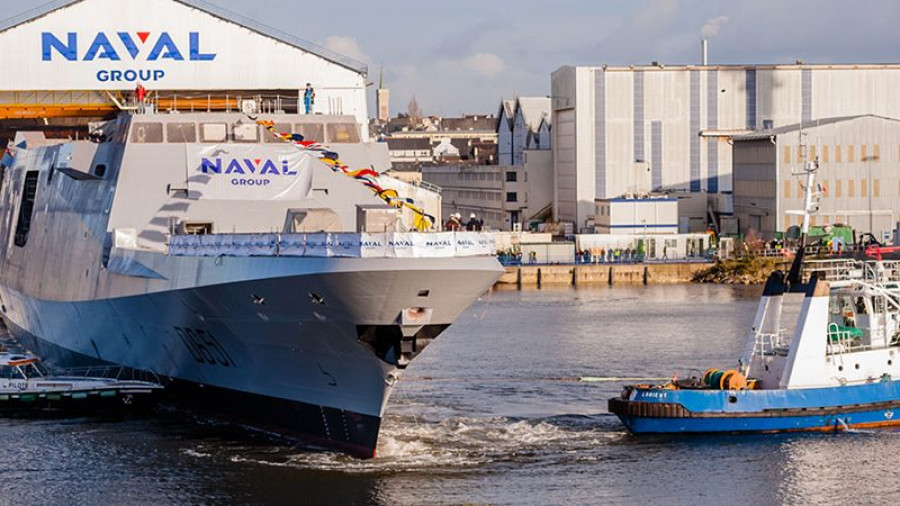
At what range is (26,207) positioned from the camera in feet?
154

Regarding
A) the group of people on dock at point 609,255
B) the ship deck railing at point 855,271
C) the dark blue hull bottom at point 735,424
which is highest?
the ship deck railing at point 855,271

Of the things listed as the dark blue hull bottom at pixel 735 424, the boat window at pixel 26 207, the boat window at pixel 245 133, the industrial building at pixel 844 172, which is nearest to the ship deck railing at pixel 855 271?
the dark blue hull bottom at pixel 735 424

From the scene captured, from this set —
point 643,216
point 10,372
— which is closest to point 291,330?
point 10,372

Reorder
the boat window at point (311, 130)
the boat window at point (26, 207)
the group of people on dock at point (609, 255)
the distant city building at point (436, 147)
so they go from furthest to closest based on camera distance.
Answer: the distant city building at point (436, 147)
the group of people on dock at point (609, 255)
the boat window at point (26, 207)
the boat window at point (311, 130)

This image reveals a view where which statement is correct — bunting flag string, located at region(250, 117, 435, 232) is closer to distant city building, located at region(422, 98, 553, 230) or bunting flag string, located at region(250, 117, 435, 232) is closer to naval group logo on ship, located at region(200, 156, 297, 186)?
naval group logo on ship, located at region(200, 156, 297, 186)

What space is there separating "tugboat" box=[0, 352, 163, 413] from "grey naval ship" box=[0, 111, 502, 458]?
0.44 metres

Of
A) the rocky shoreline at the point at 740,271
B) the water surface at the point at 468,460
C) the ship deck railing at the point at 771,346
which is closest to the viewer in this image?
the water surface at the point at 468,460

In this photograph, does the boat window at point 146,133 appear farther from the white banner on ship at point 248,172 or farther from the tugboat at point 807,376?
the tugboat at point 807,376

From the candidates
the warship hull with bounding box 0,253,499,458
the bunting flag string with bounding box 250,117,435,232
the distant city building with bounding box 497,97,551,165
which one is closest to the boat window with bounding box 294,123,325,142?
the bunting flag string with bounding box 250,117,435,232

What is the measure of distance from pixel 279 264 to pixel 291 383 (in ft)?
Answer: 9.87

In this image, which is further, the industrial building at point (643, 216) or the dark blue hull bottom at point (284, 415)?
the industrial building at point (643, 216)

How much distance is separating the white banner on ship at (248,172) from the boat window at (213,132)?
3.14 ft

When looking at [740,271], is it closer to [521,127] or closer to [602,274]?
[602,274]

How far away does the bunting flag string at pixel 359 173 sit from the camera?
3042 cm
